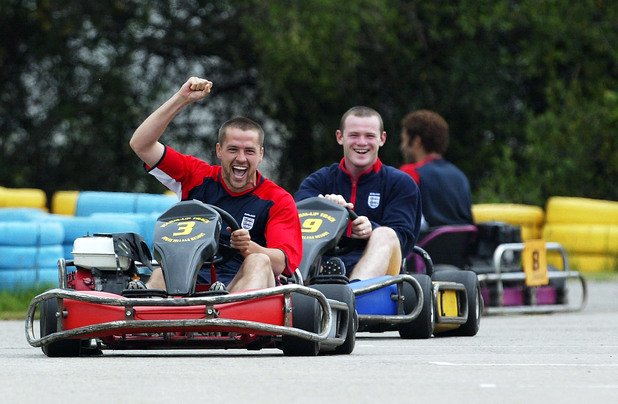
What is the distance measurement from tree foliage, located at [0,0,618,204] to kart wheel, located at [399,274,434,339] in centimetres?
1223

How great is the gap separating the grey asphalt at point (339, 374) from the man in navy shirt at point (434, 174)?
10.2 ft

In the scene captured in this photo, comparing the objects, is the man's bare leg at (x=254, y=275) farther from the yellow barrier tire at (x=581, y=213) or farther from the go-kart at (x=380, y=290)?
the yellow barrier tire at (x=581, y=213)

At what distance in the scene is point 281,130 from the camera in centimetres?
2411

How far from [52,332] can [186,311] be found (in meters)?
0.68

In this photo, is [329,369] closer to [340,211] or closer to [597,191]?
[340,211]

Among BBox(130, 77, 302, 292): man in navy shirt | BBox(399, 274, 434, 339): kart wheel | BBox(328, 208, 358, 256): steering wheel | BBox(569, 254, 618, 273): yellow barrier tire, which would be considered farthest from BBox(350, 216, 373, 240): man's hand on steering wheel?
BBox(569, 254, 618, 273): yellow barrier tire

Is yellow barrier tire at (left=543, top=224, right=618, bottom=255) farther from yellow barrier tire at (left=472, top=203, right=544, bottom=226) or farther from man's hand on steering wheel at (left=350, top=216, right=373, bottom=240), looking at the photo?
man's hand on steering wheel at (left=350, top=216, right=373, bottom=240)

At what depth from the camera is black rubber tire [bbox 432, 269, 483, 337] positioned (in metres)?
9.84

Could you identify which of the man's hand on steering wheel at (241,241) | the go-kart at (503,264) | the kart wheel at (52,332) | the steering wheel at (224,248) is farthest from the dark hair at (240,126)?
the go-kart at (503,264)

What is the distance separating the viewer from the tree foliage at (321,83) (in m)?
22.4

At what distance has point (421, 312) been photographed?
927 cm

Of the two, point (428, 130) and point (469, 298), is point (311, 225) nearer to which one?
point (469, 298)

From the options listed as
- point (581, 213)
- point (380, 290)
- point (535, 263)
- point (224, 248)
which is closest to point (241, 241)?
point (224, 248)

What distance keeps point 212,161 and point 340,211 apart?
14212 mm
